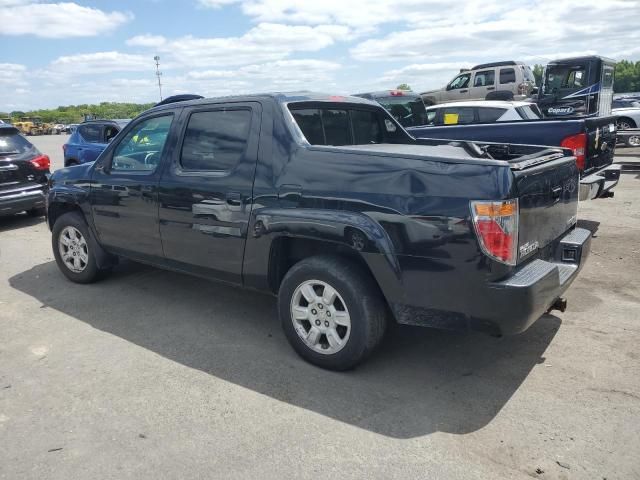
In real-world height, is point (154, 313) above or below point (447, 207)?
below

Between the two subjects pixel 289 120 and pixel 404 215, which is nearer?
pixel 404 215

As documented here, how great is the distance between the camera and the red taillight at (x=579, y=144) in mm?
6340

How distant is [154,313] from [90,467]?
7.05 ft

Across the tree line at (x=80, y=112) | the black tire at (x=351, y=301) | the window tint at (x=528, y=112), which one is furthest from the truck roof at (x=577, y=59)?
the tree line at (x=80, y=112)

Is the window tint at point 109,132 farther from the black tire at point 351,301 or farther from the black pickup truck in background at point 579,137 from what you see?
the black tire at point 351,301

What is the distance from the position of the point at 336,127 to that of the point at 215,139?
1.00 meters

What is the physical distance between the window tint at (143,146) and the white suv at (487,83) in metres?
17.2

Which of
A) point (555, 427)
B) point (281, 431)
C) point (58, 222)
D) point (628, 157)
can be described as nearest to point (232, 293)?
point (58, 222)

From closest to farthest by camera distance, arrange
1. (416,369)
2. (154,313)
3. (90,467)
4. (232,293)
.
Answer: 1. (90,467)
2. (416,369)
3. (154,313)
4. (232,293)

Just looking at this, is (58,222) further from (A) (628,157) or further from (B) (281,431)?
(A) (628,157)

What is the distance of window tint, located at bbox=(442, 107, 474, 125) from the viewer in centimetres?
1004

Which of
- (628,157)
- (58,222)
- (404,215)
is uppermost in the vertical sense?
(404,215)

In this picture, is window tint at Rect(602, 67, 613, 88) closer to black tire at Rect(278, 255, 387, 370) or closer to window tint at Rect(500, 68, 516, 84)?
window tint at Rect(500, 68, 516, 84)

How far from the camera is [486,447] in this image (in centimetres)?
283
